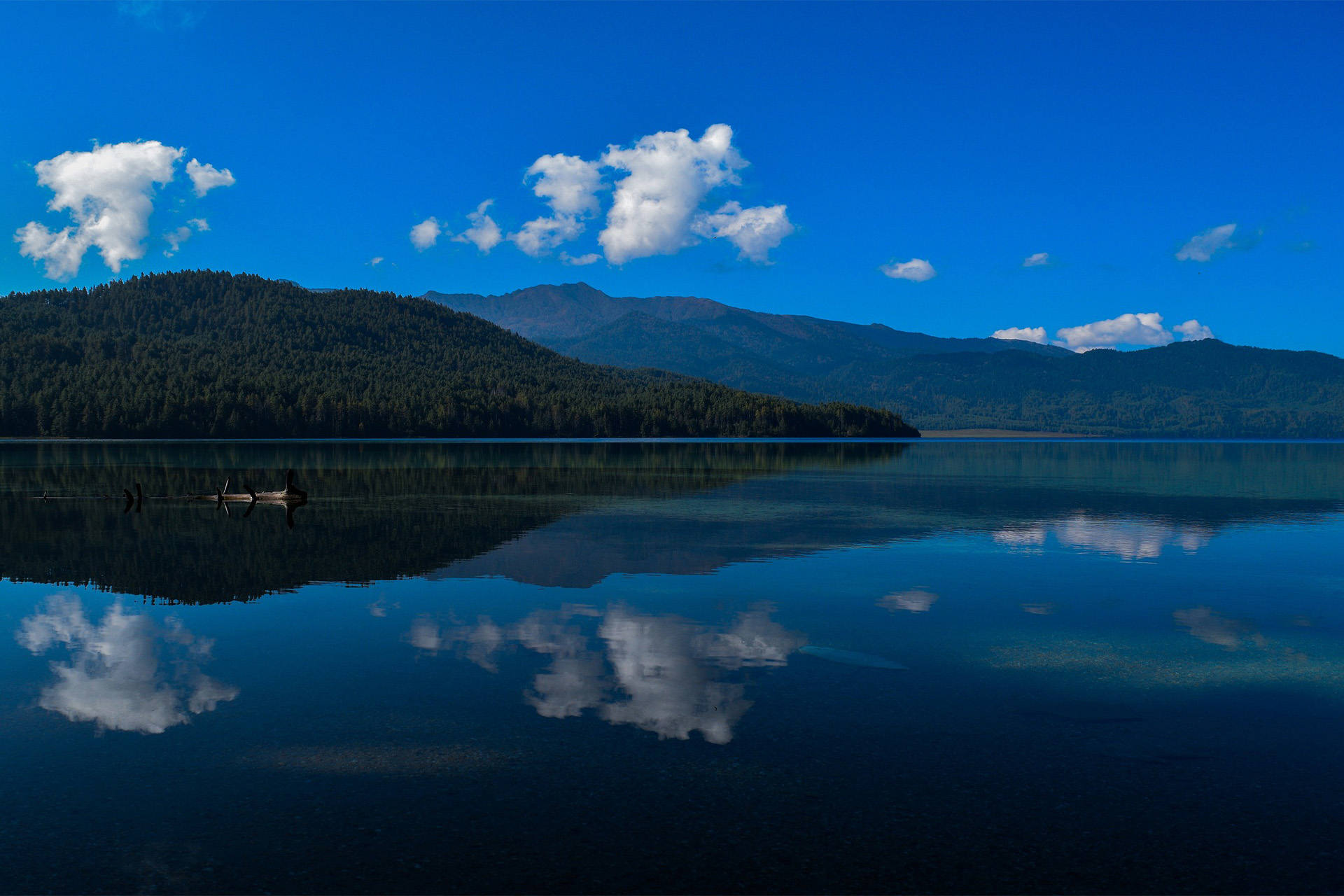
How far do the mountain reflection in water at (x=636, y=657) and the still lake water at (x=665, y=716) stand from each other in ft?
0.36

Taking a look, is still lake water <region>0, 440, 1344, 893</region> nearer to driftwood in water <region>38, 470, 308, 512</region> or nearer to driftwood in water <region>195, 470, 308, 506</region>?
driftwood in water <region>38, 470, 308, 512</region>

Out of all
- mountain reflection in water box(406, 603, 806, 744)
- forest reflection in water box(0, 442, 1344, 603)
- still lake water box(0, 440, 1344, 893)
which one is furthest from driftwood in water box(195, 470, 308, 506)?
mountain reflection in water box(406, 603, 806, 744)

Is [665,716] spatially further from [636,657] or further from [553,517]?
[553,517]

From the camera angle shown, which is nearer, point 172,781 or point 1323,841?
point 1323,841

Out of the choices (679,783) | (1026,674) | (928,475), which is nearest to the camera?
(679,783)

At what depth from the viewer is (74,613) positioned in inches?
977

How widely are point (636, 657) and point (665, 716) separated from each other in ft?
13.3

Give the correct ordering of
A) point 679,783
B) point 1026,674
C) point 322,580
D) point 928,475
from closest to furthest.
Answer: point 679,783
point 1026,674
point 322,580
point 928,475

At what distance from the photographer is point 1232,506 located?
5950cm

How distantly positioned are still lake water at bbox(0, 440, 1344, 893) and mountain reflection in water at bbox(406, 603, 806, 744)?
110 mm

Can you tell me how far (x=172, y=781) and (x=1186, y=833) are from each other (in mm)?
13451

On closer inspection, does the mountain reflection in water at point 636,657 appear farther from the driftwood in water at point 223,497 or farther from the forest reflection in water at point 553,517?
the driftwood in water at point 223,497

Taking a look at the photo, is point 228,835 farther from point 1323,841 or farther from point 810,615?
point 810,615

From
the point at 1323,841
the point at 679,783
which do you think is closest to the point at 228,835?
the point at 679,783
